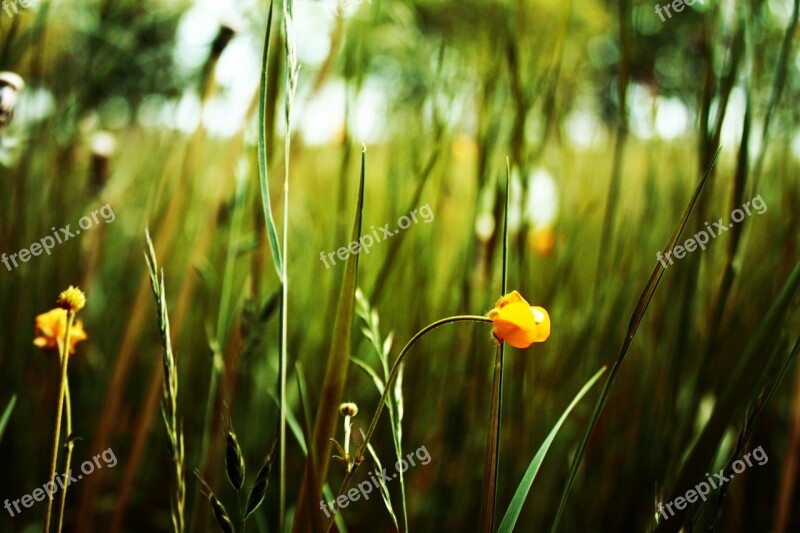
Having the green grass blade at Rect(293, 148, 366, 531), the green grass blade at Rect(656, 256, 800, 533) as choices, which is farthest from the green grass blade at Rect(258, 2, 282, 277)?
the green grass blade at Rect(656, 256, 800, 533)

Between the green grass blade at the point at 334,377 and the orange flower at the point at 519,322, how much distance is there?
58mm

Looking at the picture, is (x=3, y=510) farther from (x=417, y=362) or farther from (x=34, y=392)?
(x=417, y=362)

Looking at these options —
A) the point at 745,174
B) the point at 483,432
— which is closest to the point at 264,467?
the point at 745,174

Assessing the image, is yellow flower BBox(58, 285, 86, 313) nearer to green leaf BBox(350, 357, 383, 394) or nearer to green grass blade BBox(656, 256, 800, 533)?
green leaf BBox(350, 357, 383, 394)

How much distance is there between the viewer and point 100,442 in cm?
49

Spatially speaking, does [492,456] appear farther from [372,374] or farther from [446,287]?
[446,287]

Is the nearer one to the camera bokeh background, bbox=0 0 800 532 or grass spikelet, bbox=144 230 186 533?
grass spikelet, bbox=144 230 186 533

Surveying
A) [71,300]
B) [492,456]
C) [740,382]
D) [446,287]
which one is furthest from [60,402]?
[446,287]

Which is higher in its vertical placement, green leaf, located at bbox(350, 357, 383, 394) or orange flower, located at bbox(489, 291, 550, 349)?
orange flower, located at bbox(489, 291, 550, 349)

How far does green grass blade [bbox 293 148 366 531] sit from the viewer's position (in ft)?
0.83

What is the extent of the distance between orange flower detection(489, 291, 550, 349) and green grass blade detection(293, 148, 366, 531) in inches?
2.3

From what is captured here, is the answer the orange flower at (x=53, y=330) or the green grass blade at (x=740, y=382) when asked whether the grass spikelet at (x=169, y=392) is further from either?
the green grass blade at (x=740, y=382)

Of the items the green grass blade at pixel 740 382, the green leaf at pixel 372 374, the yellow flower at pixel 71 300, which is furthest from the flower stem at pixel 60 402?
the green grass blade at pixel 740 382

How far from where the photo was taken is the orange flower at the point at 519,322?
24cm
